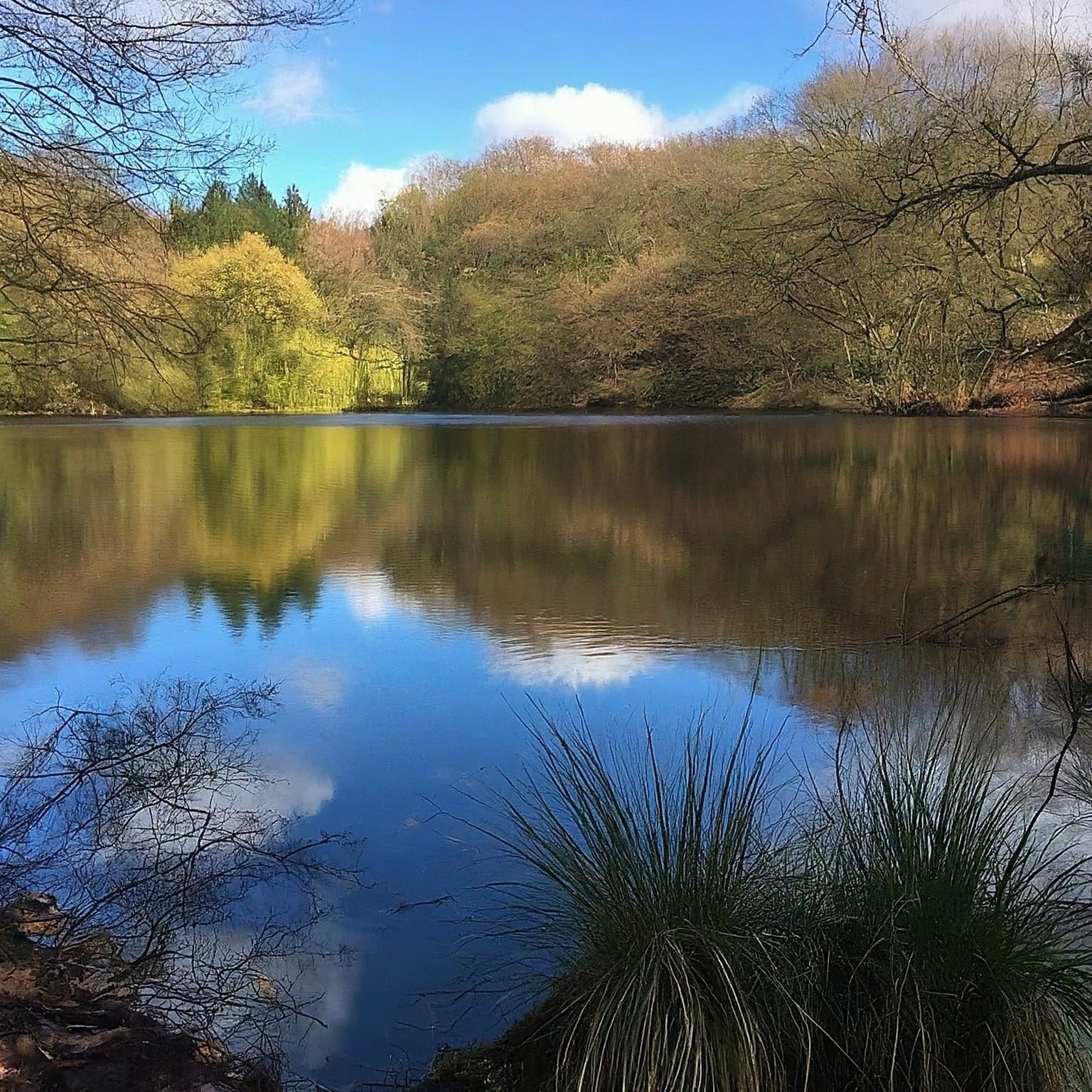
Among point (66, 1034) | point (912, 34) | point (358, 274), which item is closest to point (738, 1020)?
point (66, 1034)

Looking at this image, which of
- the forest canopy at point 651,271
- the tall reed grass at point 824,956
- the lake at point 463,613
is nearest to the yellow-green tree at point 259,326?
the forest canopy at point 651,271

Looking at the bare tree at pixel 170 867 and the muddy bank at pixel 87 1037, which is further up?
A: the muddy bank at pixel 87 1037

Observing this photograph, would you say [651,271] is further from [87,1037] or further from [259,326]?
[87,1037]

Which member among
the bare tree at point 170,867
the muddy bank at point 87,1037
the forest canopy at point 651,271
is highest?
the forest canopy at point 651,271

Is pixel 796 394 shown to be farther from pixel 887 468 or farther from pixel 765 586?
pixel 765 586

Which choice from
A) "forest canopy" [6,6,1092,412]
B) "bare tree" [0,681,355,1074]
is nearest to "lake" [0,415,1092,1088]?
"bare tree" [0,681,355,1074]

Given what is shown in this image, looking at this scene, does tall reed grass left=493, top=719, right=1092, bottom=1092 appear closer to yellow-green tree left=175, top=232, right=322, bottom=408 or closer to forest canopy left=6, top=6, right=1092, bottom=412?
forest canopy left=6, top=6, right=1092, bottom=412

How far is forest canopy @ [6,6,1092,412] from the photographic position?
4.68m

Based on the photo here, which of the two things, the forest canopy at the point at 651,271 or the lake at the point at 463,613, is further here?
the forest canopy at the point at 651,271

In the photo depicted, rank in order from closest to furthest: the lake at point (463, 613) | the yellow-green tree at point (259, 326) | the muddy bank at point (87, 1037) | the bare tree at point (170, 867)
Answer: the muddy bank at point (87, 1037) < the bare tree at point (170, 867) < the lake at point (463, 613) < the yellow-green tree at point (259, 326)

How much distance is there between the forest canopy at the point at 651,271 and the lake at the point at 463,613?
1430 millimetres

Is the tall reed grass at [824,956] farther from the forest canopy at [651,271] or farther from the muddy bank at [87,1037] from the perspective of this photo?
the forest canopy at [651,271]

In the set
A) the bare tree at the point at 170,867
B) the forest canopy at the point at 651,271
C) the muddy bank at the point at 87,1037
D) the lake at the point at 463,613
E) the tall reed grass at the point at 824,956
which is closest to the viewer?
the tall reed grass at the point at 824,956

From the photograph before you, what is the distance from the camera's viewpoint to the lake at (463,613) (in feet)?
10.5
